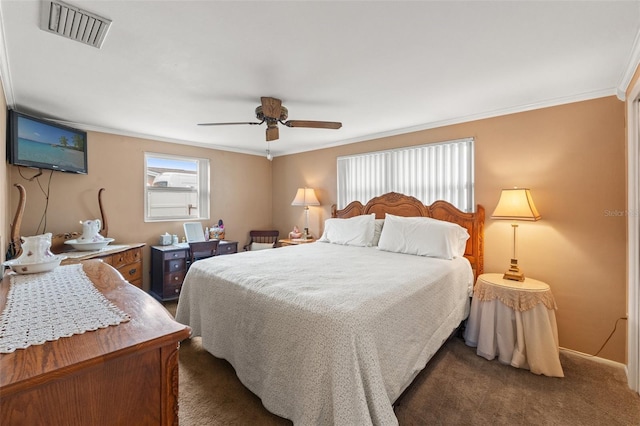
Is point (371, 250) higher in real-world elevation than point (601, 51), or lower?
lower

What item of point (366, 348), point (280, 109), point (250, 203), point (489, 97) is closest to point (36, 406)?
point (366, 348)

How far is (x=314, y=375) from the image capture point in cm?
142

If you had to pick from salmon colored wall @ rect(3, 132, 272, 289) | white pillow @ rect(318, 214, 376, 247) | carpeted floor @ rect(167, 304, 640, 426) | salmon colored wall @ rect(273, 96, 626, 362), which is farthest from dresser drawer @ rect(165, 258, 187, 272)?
salmon colored wall @ rect(273, 96, 626, 362)

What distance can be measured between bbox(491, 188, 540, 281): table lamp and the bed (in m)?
0.39

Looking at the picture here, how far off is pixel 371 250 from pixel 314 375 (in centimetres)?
197

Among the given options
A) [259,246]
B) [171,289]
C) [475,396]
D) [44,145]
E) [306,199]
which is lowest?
[475,396]

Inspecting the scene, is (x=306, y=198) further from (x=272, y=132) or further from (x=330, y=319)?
(x=330, y=319)

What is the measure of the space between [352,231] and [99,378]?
305 centimetres

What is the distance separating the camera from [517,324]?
230 centimetres

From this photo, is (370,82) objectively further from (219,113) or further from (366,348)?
(366,348)

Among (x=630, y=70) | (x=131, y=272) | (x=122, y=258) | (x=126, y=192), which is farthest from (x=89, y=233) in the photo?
(x=630, y=70)

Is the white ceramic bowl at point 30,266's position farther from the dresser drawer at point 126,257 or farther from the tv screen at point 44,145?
the tv screen at point 44,145

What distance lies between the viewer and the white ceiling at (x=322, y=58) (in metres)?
1.46

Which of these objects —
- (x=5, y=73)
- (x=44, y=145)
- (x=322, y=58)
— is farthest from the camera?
(x=44, y=145)
